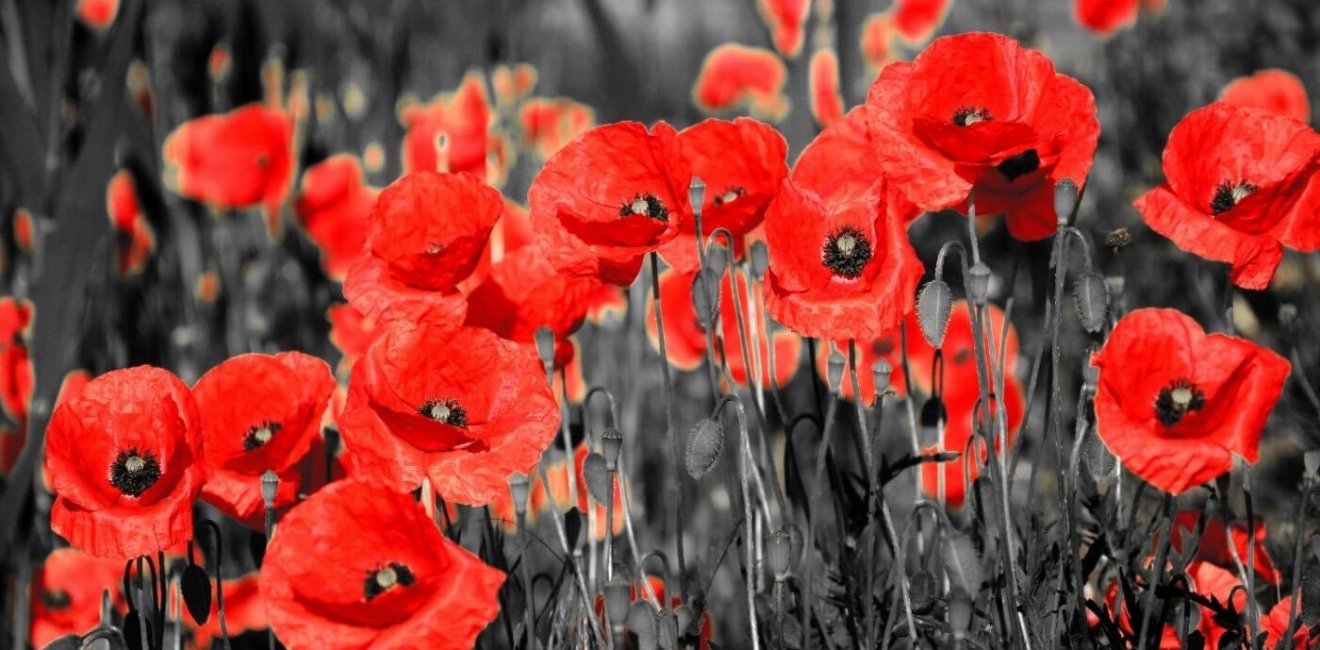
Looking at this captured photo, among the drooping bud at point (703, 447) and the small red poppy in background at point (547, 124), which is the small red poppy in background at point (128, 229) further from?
the drooping bud at point (703, 447)

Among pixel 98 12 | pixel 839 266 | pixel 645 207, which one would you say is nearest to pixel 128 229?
pixel 98 12

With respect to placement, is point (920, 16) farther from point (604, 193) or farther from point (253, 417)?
point (253, 417)

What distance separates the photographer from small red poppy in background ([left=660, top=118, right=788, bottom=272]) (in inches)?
69.4

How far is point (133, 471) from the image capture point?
1.56m

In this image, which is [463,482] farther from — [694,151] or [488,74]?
[488,74]

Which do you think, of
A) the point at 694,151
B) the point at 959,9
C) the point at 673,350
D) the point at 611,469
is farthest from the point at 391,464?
the point at 959,9

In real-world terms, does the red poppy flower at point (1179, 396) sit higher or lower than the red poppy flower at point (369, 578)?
higher

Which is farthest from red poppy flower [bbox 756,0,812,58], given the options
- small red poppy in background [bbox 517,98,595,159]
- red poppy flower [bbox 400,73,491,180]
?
red poppy flower [bbox 400,73,491,180]

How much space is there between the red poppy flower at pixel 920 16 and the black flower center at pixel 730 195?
214cm

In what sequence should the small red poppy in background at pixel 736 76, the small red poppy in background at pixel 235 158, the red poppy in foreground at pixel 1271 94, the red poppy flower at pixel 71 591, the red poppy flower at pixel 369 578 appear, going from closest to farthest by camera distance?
the red poppy flower at pixel 369 578, the red poppy flower at pixel 71 591, the red poppy in foreground at pixel 1271 94, the small red poppy in background at pixel 235 158, the small red poppy in background at pixel 736 76

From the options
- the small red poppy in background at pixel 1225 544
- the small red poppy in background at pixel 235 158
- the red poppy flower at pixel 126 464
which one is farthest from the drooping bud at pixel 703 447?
the small red poppy in background at pixel 235 158

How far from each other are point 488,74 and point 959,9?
2.61m

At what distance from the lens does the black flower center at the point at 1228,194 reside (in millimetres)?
1622

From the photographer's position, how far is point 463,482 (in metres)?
1.51
